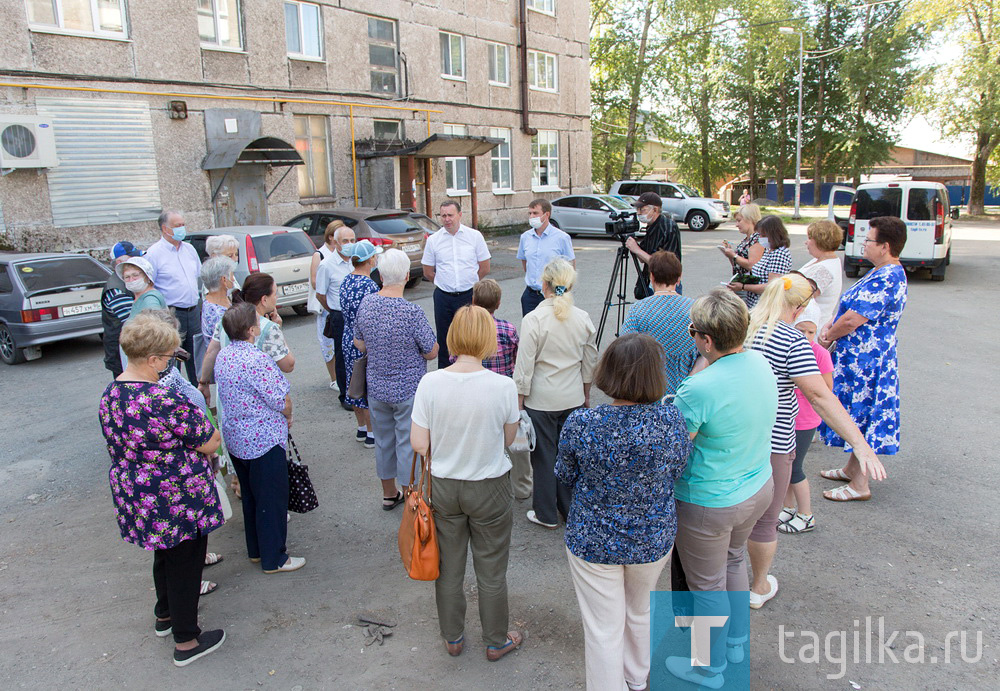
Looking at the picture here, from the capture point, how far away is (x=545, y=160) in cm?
2505

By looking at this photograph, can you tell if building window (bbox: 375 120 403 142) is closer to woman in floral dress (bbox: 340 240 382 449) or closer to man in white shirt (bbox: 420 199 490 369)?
man in white shirt (bbox: 420 199 490 369)

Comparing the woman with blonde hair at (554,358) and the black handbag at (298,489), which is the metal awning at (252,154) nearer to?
the black handbag at (298,489)

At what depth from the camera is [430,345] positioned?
4223 millimetres

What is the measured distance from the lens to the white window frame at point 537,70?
77.3 feet

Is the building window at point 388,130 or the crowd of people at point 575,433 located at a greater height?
the building window at point 388,130

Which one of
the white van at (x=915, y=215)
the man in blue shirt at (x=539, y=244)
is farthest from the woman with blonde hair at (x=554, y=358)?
the white van at (x=915, y=215)

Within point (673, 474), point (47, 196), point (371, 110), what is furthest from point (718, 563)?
point (371, 110)

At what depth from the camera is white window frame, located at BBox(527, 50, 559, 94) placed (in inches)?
928

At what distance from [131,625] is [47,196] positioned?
38.5ft

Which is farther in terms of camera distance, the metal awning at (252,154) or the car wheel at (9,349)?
the metal awning at (252,154)

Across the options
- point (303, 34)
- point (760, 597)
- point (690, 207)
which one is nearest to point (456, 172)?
point (303, 34)

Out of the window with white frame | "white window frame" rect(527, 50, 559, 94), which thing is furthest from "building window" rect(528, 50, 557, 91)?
the window with white frame

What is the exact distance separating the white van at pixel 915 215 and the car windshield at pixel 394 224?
27.3 feet

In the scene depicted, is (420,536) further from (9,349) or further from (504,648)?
(9,349)
